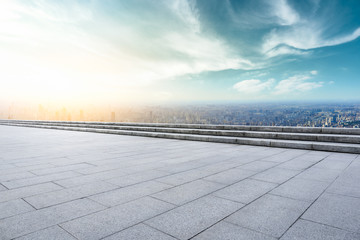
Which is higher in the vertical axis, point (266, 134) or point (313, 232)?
point (266, 134)

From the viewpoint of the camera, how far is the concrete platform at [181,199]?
2.84 m

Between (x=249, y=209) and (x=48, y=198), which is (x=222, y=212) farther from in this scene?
(x=48, y=198)

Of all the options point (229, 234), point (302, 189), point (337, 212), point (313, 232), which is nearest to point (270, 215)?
point (313, 232)

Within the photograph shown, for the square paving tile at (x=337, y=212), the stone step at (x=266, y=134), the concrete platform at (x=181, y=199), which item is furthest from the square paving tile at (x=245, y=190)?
the stone step at (x=266, y=134)

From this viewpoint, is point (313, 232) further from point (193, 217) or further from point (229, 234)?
point (193, 217)

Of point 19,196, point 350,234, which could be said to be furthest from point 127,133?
point 350,234

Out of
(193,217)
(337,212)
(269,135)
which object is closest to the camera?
(193,217)

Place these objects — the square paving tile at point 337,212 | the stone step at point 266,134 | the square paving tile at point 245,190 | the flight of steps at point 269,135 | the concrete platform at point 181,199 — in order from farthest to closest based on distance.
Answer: the stone step at point 266,134, the flight of steps at point 269,135, the square paving tile at point 245,190, the square paving tile at point 337,212, the concrete platform at point 181,199

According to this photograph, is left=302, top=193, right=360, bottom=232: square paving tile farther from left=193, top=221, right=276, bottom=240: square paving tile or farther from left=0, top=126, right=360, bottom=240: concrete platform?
left=193, top=221, right=276, bottom=240: square paving tile

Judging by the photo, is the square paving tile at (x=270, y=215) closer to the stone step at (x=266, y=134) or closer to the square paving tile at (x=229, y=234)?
the square paving tile at (x=229, y=234)

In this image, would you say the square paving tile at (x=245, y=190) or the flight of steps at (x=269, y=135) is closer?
the square paving tile at (x=245, y=190)

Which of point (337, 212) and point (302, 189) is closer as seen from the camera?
point (337, 212)

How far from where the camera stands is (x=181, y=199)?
12.7ft

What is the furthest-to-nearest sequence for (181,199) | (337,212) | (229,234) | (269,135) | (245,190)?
(269,135)
(245,190)
(181,199)
(337,212)
(229,234)
